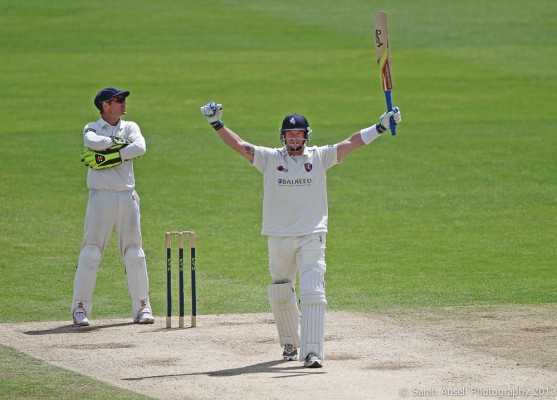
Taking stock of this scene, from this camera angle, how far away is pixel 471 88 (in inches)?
1145

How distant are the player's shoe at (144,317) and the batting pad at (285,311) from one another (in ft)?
6.95

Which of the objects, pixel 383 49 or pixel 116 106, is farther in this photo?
pixel 116 106

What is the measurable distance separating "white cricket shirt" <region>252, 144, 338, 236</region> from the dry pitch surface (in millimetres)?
1167

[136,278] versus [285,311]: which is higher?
[136,278]

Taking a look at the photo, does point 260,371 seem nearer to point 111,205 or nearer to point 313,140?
point 111,205

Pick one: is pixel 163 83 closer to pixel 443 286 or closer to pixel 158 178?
pixel 158 178

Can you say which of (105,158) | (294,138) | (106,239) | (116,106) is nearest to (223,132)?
(294,138)

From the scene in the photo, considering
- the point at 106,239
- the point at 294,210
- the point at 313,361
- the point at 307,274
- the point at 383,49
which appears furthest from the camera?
the point at 106,239

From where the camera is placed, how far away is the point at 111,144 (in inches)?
479

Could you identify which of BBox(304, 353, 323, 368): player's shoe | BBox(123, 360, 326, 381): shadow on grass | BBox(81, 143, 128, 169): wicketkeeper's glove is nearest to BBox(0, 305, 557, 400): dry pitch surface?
BBox(123, 360, 326, 381): shadow on grass

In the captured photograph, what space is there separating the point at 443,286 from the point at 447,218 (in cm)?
452

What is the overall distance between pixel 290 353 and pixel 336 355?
1.32 feet

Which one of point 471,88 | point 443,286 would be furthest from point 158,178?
point 471,88

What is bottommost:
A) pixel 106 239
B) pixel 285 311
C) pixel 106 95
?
pixel 285 311
